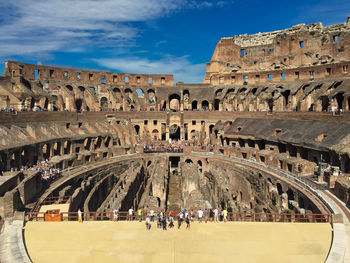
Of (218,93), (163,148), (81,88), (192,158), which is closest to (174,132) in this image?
(218,93)

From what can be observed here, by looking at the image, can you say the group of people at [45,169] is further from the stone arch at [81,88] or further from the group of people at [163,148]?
the stone arch at [81,88]

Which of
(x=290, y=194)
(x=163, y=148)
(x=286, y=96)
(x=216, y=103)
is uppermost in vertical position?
(x=216, y=103)

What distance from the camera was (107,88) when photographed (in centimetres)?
4709

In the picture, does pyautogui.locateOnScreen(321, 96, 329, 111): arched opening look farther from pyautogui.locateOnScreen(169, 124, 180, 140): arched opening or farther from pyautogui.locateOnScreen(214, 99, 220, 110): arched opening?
pyautogui.locateOnScreen(169, 124, 180, 140): arched opening

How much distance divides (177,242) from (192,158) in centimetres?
2367

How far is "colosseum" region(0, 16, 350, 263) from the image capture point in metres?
12.4

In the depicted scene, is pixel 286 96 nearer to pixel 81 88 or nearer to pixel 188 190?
pixel 188 190

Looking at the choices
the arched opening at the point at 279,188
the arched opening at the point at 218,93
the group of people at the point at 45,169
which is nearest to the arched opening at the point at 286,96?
the arched opening at the point at 218,93

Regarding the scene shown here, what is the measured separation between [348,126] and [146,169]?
70.4ft

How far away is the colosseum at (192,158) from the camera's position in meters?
12.4

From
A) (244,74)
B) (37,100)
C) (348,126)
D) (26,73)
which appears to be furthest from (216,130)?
→ (26,73)

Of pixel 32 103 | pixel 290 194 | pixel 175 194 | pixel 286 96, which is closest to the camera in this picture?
pixel 290 194

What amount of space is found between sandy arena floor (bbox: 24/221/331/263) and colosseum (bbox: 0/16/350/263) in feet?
0.26

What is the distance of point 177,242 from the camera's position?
1229cm
